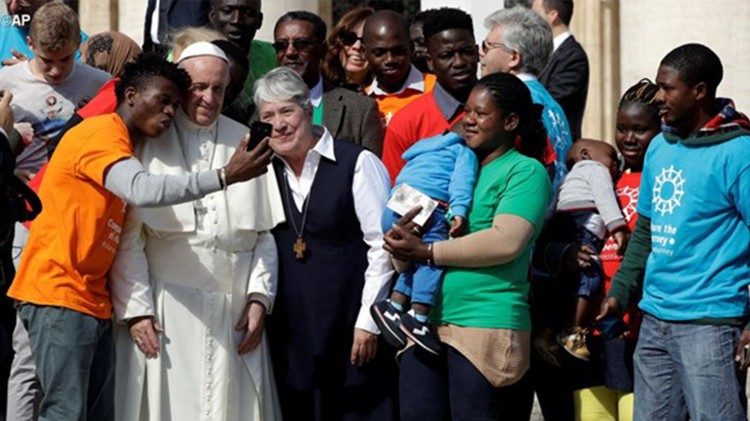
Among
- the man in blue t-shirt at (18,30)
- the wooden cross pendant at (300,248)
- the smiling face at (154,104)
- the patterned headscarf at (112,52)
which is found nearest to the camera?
the smiling face at (154,104)

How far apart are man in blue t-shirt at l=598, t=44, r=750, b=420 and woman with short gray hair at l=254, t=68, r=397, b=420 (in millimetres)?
1216

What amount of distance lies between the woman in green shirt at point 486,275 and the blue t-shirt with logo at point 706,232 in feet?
1.87

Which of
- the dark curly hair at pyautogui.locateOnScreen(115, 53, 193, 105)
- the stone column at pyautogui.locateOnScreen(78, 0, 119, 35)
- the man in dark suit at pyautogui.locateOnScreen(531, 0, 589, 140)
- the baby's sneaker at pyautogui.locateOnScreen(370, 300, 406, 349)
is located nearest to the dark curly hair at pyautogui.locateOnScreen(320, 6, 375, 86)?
the man in dark suit at pyautogui.locateOnScreen(531, 0, 589, 140)

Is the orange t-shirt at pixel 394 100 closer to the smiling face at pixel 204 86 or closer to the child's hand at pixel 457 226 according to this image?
the smiling face at pixel 204 86

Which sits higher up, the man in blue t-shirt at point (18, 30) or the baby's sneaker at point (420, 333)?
the man in blue t-shirt at point (18, 30)

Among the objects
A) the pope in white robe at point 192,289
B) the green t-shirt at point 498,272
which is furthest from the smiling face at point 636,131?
the pope in white robe at point 192,289

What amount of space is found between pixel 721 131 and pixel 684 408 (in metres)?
1.11

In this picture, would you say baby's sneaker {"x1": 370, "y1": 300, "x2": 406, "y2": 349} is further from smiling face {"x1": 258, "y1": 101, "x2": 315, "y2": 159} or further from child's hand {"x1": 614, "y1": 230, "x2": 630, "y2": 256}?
child's hand {"x1": 614, "y1": 230, "x2": 630, "y2": 256}

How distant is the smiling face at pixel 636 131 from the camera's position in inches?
348

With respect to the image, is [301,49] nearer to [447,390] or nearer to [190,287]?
[190,287]

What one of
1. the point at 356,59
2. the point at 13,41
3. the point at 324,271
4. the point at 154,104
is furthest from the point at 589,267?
the point at 13,41

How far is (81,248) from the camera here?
8.09 metres

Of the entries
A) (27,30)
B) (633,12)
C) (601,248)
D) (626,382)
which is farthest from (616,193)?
(633,12)

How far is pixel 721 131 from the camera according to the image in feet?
25.8
